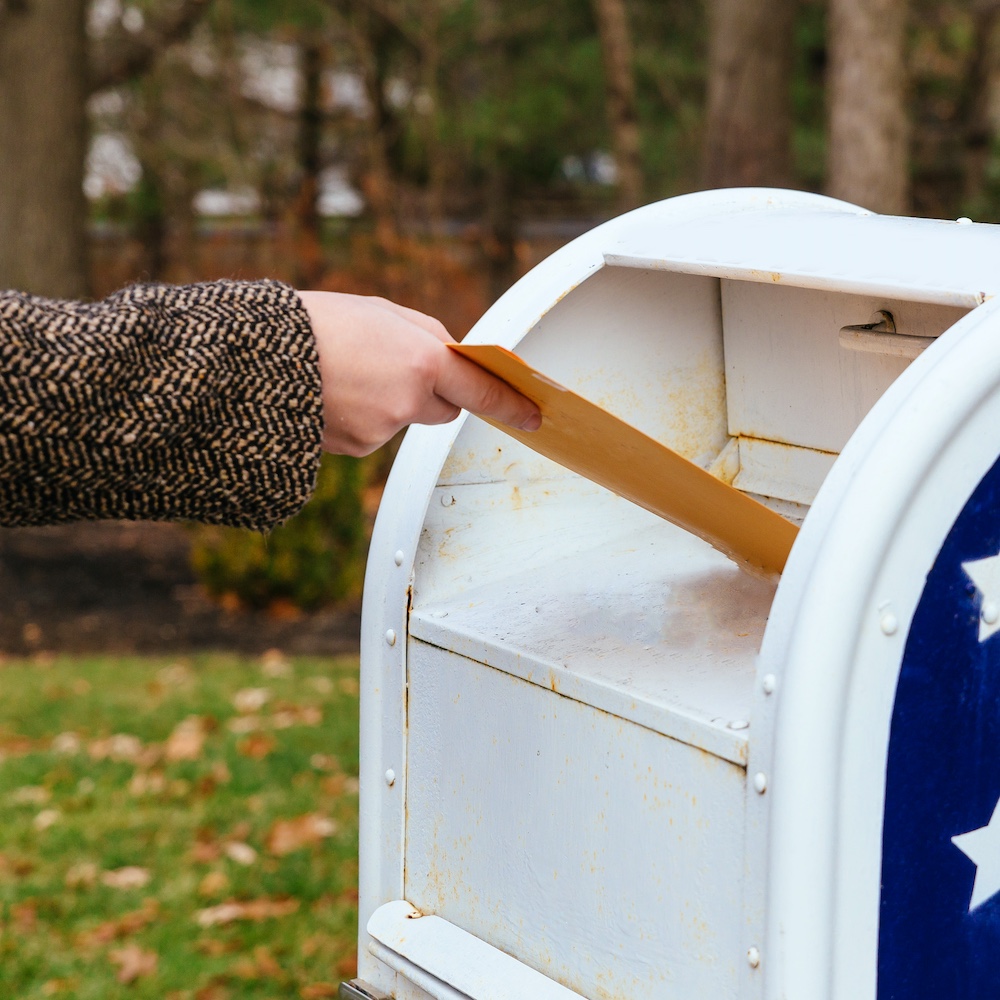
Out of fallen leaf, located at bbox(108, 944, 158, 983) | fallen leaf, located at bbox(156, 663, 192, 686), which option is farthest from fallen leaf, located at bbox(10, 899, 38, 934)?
fallen leaf, located at bbox(156, 663, 192, 686)

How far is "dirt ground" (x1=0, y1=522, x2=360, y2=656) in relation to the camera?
591 centimetres

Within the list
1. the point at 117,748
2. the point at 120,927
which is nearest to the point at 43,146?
the point at 117,748

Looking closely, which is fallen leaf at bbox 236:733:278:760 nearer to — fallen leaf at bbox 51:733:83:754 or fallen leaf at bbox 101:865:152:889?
fallen leaf at bbox 51:733:83:754

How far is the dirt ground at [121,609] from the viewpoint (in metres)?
5.91

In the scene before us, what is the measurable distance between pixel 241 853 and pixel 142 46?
25.0 ft

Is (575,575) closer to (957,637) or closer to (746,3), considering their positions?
(957,637)

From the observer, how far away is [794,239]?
167 cm

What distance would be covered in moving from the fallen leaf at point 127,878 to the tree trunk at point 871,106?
177 inches

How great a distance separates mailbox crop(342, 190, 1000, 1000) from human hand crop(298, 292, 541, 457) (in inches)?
13.3

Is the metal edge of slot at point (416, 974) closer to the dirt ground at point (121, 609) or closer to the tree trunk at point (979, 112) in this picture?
the dirt ground at point (121, 609)

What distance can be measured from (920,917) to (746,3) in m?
6.60

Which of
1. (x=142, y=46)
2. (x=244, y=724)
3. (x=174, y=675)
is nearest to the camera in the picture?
(x=244, y=724)

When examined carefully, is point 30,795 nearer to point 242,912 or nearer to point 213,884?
point 213,884

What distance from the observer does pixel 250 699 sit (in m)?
4.83
